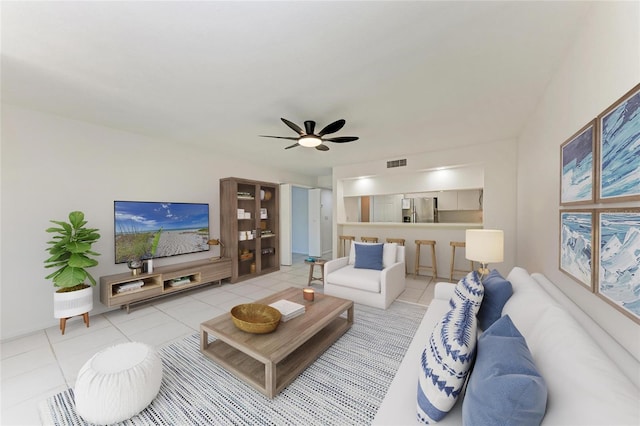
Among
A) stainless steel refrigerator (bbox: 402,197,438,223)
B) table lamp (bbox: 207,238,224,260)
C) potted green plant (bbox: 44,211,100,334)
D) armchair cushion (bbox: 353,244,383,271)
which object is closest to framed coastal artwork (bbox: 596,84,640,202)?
armchair cushion (bbox: 353,244,383,271)

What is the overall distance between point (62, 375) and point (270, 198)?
408cm

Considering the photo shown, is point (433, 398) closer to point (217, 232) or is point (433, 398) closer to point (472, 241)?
point (472, 241)

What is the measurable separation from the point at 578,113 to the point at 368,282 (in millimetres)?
2544

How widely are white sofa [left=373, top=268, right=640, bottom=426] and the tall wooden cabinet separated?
12.6 feet

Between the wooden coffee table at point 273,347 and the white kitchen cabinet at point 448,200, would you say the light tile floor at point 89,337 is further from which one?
the white kitchen cabinet at point 448,200

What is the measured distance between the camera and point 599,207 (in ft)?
4.14

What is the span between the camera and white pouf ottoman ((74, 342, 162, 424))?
4.66ft

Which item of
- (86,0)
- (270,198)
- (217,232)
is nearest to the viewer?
(86,0)

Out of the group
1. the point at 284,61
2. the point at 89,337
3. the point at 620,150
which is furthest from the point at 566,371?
the point at 89,337

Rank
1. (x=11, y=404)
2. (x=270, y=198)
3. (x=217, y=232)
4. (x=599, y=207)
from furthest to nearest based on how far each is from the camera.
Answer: (x=270, y=198) < (x=217, y=232) < (x=11, y=404) < (x=599, y=207)

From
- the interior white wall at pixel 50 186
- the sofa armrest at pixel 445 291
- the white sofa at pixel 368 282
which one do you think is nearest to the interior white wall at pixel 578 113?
the sofa armrest at pixel 445 291

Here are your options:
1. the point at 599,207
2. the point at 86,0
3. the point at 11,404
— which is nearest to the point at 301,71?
the point at 86,0

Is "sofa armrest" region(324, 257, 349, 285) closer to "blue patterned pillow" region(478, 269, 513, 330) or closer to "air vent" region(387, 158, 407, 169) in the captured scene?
"blue patterned pillow" region(478, 269, 513, 330)

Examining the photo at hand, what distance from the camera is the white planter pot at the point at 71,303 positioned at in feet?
8.52
